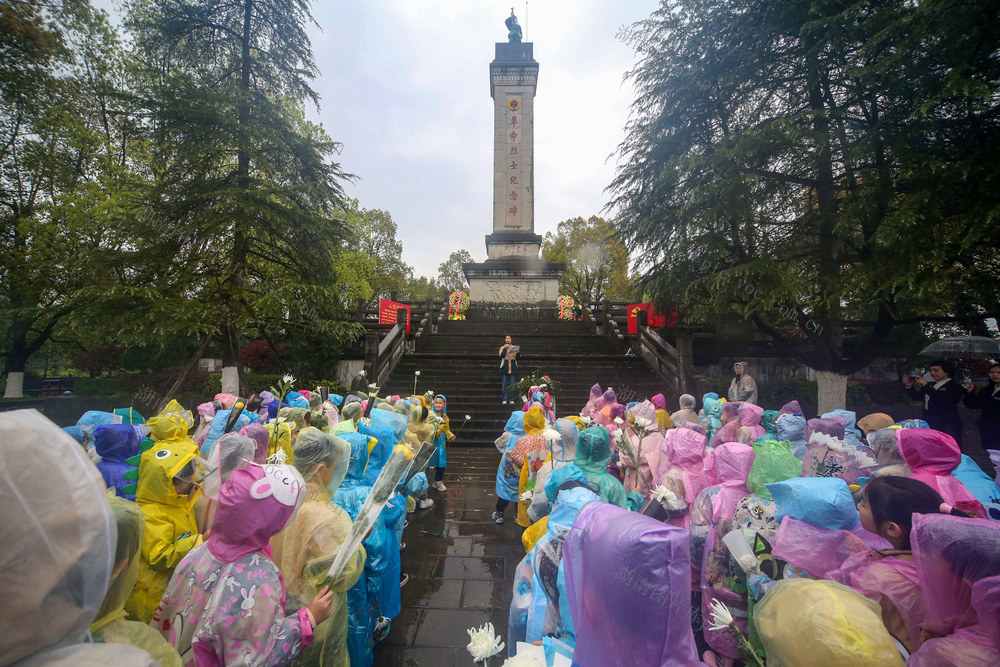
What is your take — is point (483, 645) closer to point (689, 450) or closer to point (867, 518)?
point (867, 518)

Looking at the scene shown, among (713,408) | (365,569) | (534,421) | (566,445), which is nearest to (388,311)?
(713,408)

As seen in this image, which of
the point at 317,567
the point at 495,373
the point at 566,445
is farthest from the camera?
the point at 495,373

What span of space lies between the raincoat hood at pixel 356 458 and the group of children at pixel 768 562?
1.23m

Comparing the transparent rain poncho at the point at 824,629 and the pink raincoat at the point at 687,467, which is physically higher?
the transparent rain poncho at the point at 824,629

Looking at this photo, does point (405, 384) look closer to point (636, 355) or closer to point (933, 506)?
point (636, 355)

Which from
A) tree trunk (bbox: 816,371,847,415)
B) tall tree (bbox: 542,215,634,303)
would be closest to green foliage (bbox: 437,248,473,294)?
tall tree (bbox: 542,215,634,303)

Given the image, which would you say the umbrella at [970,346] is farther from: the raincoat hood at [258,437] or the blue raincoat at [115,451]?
the blue raincoat at [115,451]

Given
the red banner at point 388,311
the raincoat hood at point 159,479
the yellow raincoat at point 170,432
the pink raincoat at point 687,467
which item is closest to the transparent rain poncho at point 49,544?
the raincoat hood at point 159,479

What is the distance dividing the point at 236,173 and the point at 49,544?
11734 mm

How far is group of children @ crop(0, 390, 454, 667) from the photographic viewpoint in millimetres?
869

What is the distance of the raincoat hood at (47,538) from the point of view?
2.70 feet

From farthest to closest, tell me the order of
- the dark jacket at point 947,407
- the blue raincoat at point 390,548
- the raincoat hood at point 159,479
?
the dark jacket at point 947,407 < the blue raincoat at point 390,548 < the raincoat hood at point 159,479

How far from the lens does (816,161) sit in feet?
31.3

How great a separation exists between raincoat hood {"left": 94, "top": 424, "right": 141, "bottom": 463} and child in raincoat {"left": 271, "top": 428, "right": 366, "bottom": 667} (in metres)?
1.64
